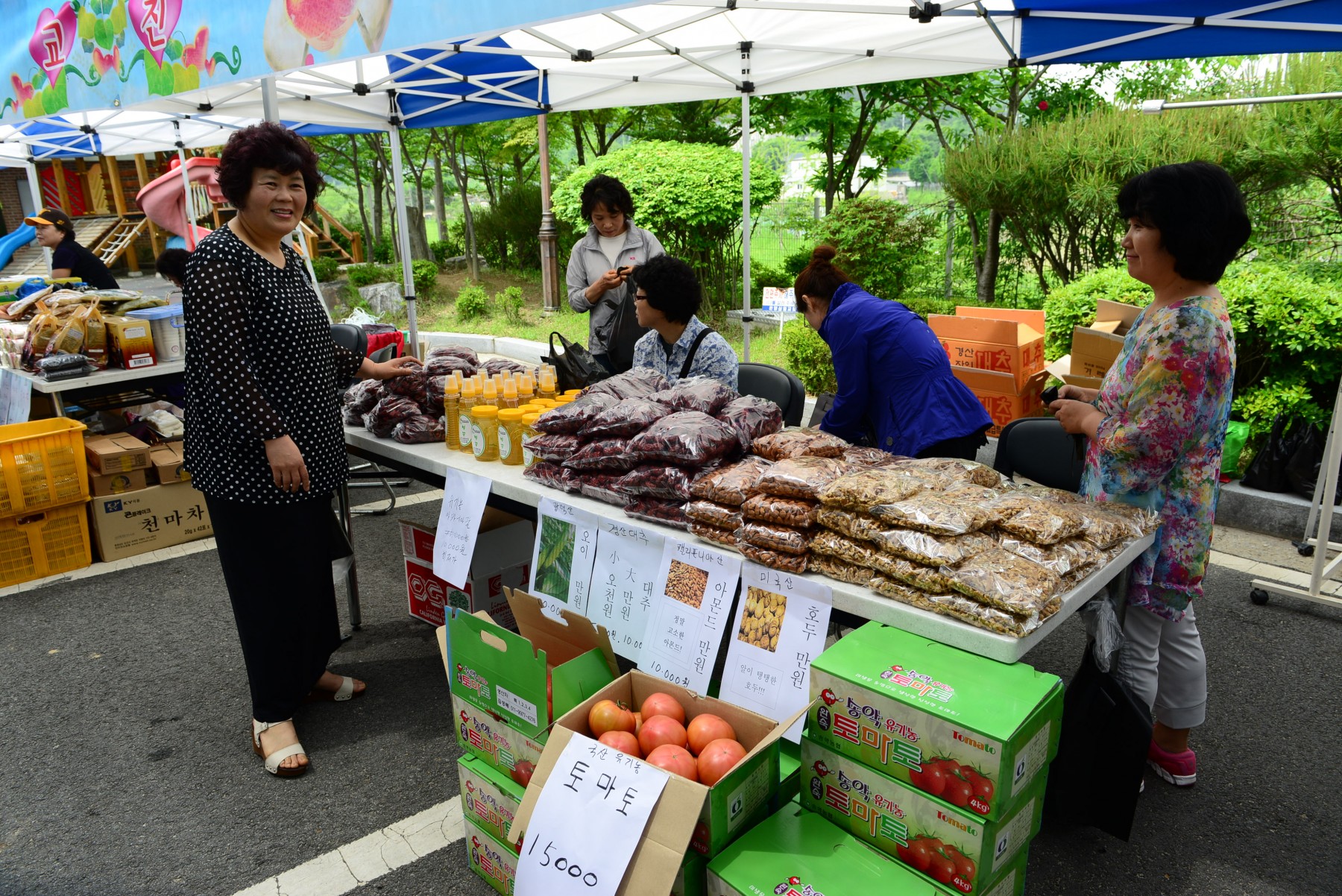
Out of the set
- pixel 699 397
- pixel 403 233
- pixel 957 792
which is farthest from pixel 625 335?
pixel 957 792

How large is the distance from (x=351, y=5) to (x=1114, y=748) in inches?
130

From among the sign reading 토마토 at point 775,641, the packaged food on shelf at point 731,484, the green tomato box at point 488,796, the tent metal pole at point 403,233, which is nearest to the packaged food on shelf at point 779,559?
the sign reading 토마토 at point 775,641

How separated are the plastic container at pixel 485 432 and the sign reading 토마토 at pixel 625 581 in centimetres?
67

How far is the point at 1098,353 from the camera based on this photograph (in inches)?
124

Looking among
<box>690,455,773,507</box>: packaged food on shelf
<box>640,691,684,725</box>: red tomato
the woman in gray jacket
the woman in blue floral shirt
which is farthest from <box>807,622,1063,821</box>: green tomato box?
the woman in gray jacket

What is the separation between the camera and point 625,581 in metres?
2.44

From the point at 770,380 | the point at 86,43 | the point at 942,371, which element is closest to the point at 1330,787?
the point at 942,371

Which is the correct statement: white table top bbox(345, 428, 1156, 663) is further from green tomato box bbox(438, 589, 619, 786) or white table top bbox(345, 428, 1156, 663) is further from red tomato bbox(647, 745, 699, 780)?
red tomato bbox(647, 745, 699, 780)

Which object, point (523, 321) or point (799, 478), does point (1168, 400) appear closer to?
point (799, 478)

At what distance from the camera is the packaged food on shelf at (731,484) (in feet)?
7.16

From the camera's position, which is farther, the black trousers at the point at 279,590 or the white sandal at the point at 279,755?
the white sandal at the point at 279,755

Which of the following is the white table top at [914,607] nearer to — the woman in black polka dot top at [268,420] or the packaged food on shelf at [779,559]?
the packaged food on shelf at [779,559]

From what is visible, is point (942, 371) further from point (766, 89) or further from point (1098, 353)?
point (766, 89)

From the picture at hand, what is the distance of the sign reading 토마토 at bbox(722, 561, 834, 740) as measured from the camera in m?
2.02
